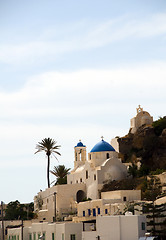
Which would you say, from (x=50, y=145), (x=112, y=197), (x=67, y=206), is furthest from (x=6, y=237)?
(x=50, y=145)

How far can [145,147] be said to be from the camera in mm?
86000

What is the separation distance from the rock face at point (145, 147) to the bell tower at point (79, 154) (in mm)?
6244

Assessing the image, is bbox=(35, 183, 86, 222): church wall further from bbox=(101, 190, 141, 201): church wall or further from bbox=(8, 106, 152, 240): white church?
bbox=(101, 190, 141, 201): church wall

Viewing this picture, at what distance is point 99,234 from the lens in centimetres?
5034

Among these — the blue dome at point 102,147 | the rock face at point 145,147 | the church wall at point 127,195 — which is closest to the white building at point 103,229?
the church wall at point 127,195

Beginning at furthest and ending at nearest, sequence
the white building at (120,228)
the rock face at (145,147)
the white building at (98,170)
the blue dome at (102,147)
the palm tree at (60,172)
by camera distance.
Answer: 1. the palm tree at (60,172)
2. the rock face at (145,147)
3. the blue dome at (102,147)
4. the white building at (98,170)
5. the white building at (120,228)

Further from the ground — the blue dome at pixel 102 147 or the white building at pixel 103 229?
the blue dome at pixel 102 147

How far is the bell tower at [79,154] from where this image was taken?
90750 millimetres

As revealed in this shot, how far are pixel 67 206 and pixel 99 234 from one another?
3109 centimetres

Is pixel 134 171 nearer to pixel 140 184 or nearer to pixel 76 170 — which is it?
pixel 140 184

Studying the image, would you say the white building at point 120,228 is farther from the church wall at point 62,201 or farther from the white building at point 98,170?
the church wall at point 62,201

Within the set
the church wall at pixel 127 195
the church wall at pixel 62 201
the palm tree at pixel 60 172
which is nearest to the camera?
the church wall at pixel 127 195

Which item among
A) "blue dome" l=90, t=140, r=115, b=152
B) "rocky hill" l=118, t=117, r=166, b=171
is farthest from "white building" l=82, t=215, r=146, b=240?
"blue dome" l=90, t=140, r=115, b=152

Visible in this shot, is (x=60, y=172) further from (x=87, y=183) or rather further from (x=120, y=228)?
(x=120, y=228)
